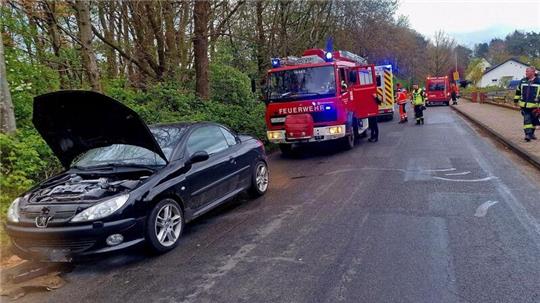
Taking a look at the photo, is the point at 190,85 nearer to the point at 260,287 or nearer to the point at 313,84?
the point at 313,84

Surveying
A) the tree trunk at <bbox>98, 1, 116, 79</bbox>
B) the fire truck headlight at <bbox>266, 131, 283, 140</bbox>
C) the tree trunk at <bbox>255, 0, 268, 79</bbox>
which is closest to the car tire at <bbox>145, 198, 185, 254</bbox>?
the fire truck headlight at <bbox>266, 131, 283, 140</bbox>

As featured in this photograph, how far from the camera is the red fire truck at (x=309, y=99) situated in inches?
465

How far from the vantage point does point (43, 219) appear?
15.7ft

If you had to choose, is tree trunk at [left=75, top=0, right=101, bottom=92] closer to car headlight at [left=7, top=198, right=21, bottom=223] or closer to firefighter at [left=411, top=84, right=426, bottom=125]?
car headlight at [left=7, top=198, right=21, bottom=223]

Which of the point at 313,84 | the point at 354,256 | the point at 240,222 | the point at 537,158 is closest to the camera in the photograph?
the point at 354,256

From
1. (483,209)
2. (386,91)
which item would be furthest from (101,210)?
(386,91)

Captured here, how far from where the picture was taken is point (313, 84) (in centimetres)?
1205

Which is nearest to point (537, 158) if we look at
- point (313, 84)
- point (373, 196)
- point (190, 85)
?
point (373, 196)

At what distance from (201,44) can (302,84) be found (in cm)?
422

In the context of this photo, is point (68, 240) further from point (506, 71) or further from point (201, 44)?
point (506, 71)

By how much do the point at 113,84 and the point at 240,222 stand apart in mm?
10285

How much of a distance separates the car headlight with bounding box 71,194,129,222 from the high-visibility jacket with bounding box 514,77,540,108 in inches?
416

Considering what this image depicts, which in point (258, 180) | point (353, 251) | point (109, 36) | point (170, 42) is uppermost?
point (109, 36)

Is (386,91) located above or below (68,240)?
above
